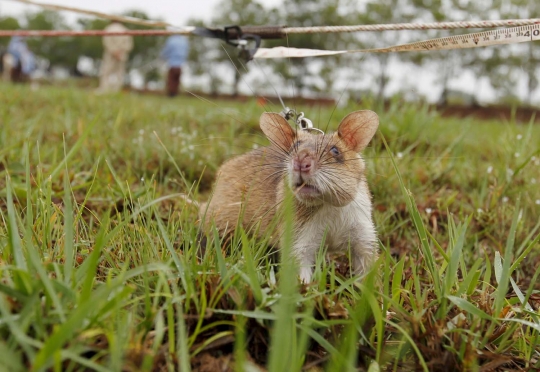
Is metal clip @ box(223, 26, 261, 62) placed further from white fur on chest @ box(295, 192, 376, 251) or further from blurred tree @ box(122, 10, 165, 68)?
blurred tree @ box(122, 10, 165, 68)

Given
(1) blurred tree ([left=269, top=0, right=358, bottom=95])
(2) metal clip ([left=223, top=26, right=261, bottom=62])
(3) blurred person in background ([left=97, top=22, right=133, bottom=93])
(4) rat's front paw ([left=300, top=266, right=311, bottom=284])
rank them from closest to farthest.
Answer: (4) rat's front paw ([left=300, top=266, right=311, bottom=284])
(2) metal clip ([left=223, top=26, right=261, bottom=62])
(3) blurred person in background ([left=97, top=22, right=133, bottom=93])
(1) blurred tree ([left=269, top=0, right=358, bottom=95])

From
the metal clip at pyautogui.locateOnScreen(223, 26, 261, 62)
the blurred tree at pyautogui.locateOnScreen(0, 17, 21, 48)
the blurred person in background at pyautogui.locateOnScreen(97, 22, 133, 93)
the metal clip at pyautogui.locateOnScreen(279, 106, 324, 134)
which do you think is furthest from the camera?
the blurred tree at pyautogui.locateOnScreen(0, 17, 21, 48)

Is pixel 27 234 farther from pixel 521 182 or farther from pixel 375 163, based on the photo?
pixel 521 182

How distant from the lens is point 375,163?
12.0ft

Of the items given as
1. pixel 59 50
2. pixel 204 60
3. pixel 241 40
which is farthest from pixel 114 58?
pixel 59 50

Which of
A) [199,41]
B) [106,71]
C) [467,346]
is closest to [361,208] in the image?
[467,346]

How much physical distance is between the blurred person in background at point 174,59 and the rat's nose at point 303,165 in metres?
15.6

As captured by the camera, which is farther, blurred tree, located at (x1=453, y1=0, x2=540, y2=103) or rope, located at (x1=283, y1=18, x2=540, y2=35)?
blurred tree, located at (x1=453, y1=0, x2=540, y2=103)

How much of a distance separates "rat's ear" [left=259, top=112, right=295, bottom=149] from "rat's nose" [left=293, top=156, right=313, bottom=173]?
0.35 metres

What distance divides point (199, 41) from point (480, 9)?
2823 cm

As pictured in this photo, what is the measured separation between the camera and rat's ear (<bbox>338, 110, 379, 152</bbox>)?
7.67 feet

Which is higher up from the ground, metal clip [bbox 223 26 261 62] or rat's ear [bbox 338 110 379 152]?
metal clip [bbox 223 26 261 62]

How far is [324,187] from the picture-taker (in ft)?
7.04

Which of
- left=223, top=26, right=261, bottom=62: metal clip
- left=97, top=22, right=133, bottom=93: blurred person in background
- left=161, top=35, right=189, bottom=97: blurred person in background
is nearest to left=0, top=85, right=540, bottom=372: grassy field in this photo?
left=223, top=26, right=261, bottom=62: metal clip
